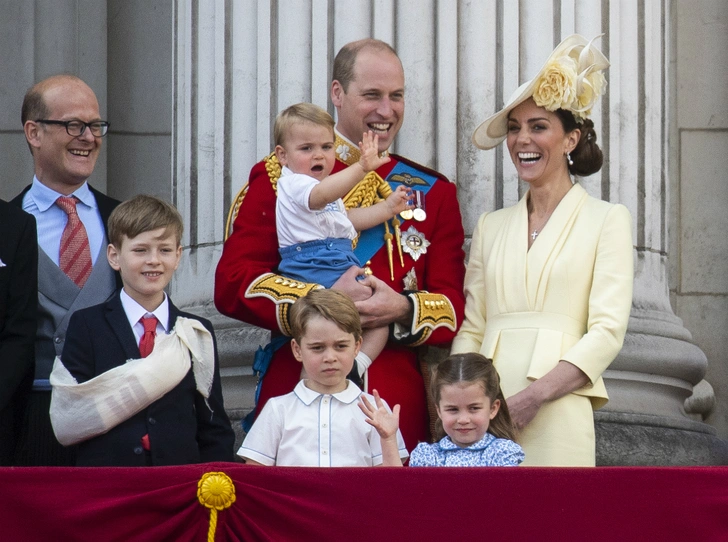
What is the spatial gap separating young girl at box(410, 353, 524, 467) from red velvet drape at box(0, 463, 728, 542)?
1.72ft

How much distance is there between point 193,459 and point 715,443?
220cm

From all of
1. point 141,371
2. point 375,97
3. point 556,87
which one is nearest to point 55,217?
point 141,371

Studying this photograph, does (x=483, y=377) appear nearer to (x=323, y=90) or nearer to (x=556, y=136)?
(x=556, y=136)

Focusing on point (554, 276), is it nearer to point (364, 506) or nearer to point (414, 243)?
point (414, 243)

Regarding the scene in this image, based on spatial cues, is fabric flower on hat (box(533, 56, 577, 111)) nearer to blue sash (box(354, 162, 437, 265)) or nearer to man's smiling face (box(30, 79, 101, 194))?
blue sash (box(354, 162, 437, 265))

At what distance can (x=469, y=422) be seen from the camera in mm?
4148

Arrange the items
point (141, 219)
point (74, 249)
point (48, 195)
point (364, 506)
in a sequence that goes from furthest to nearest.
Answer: point (48, 195) → point (74, 249) → point (141, 219) → point (364, 506)

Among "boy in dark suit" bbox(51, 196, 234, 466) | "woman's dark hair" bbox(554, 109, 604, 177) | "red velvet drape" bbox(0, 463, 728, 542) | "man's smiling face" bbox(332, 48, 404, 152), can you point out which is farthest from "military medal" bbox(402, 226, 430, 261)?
"red velvet drape" bbox(0, 463, 728, 542)

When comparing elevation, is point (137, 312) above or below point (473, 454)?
above

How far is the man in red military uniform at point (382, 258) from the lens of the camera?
4.66 metres

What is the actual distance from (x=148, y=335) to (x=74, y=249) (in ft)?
2.10

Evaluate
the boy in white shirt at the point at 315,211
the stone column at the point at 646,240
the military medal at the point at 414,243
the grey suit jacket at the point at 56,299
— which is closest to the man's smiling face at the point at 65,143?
the grey suit jacket at the point at 56,299

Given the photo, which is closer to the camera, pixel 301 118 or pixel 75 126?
pixel 301 118

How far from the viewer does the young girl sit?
13.5 feet
